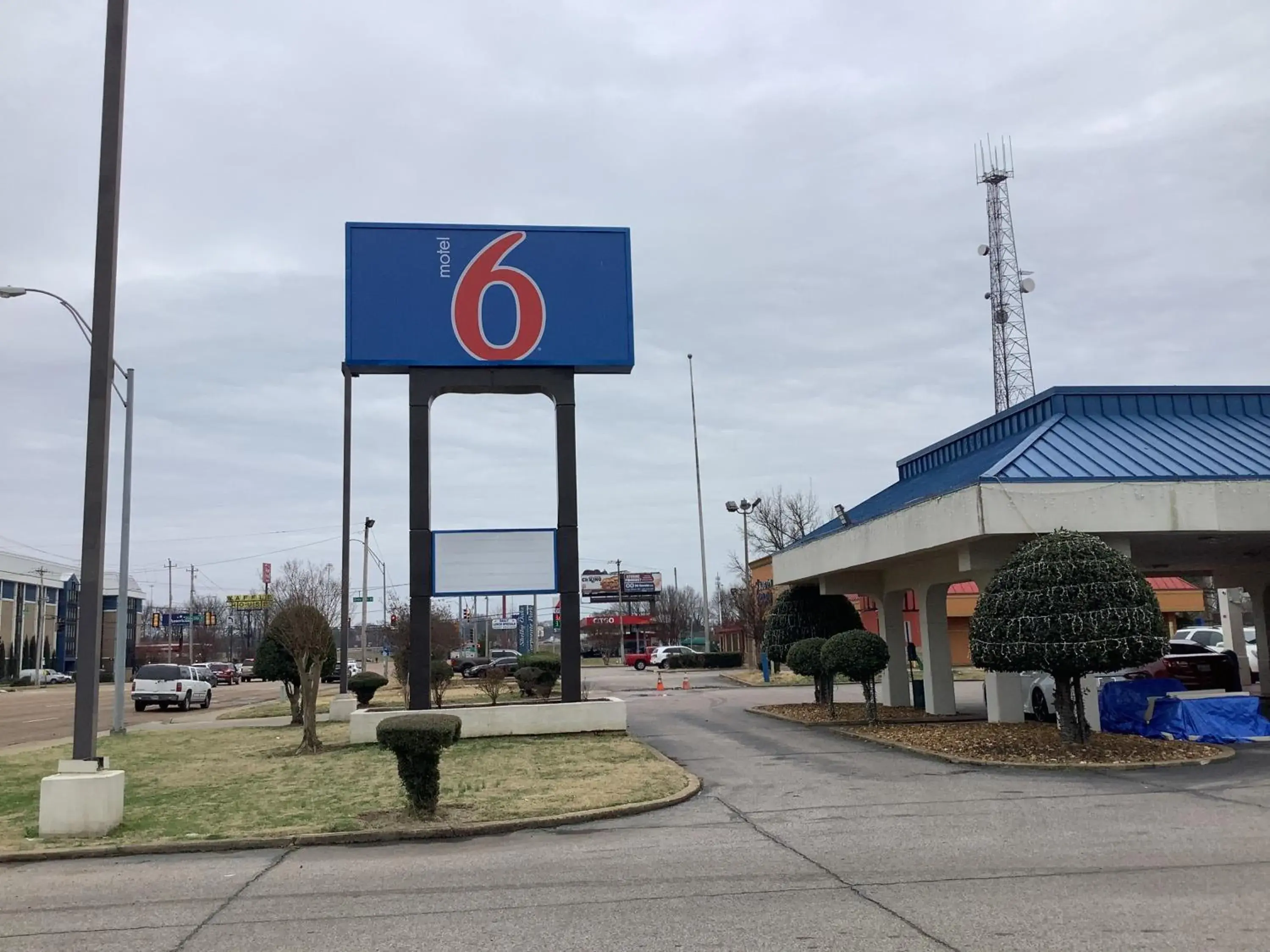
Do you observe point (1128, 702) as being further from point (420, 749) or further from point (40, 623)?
point (40, 623)

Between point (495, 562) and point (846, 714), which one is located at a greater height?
point (495, 562)

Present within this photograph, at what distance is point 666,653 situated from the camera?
61.0 m

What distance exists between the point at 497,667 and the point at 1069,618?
113ft

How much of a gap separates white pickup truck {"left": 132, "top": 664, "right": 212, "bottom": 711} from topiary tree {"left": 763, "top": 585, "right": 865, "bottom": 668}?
22.7 metres

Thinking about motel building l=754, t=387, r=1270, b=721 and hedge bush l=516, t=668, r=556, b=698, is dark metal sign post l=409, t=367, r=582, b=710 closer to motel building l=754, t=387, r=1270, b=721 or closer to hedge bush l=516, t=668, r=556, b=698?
motel building l=754, t=387, r=1270, b=721

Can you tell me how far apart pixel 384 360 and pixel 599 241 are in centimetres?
479

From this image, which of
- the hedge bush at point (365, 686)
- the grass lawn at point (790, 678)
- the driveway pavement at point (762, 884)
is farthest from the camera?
the grass lawn at point (790, 678)

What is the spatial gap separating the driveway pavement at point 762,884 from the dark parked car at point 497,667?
1319 inches

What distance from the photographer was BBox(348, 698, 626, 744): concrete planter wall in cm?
1936

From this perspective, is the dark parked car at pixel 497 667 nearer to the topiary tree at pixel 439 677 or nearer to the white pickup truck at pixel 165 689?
→ the white pickup truck at pixel 165 689

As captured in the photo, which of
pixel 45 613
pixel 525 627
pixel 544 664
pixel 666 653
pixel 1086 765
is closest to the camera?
pixel 1086 765

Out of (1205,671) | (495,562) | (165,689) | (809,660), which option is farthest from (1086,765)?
(165,689)

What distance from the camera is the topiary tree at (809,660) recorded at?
68.6 ft

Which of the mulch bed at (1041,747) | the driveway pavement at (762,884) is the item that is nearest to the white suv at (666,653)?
the mulch bed at (1041,747)
